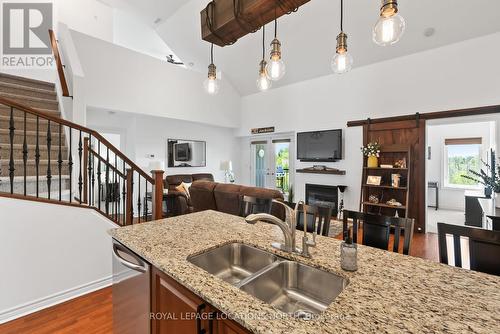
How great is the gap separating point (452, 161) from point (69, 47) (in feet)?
29.5

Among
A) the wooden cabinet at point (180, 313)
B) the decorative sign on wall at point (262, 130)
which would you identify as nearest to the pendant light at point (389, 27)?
the wooden cabinet at point (180, 313)

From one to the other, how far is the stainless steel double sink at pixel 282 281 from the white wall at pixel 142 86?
429 centimetres

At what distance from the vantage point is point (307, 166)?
583cm

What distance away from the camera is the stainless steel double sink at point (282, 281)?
42.8 inches

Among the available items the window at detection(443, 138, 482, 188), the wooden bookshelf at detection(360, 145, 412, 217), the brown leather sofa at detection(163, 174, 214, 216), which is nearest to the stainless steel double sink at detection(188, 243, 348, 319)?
the brown leather sofa at detection(163, 174, 214, 216)

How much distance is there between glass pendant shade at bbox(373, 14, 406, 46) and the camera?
121cm

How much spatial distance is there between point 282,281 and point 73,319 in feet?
6.58

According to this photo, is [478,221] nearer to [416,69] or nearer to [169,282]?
[416,69]

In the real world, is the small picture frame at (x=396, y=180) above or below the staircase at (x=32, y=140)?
below

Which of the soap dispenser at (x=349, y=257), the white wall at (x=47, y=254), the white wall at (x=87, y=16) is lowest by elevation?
the white wall at (x=47, y=254)

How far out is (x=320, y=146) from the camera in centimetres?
543

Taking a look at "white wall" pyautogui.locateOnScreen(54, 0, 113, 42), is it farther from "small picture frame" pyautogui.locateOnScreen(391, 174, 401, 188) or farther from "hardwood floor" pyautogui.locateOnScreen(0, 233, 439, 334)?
A: "small picture frame" pyautogui.locateOnScreen(391, 174, 401, 188)

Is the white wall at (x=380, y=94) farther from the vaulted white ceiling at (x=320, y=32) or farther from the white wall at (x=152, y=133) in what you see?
the white wall at (x=152, y=133)

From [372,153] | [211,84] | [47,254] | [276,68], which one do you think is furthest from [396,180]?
[47,254]
